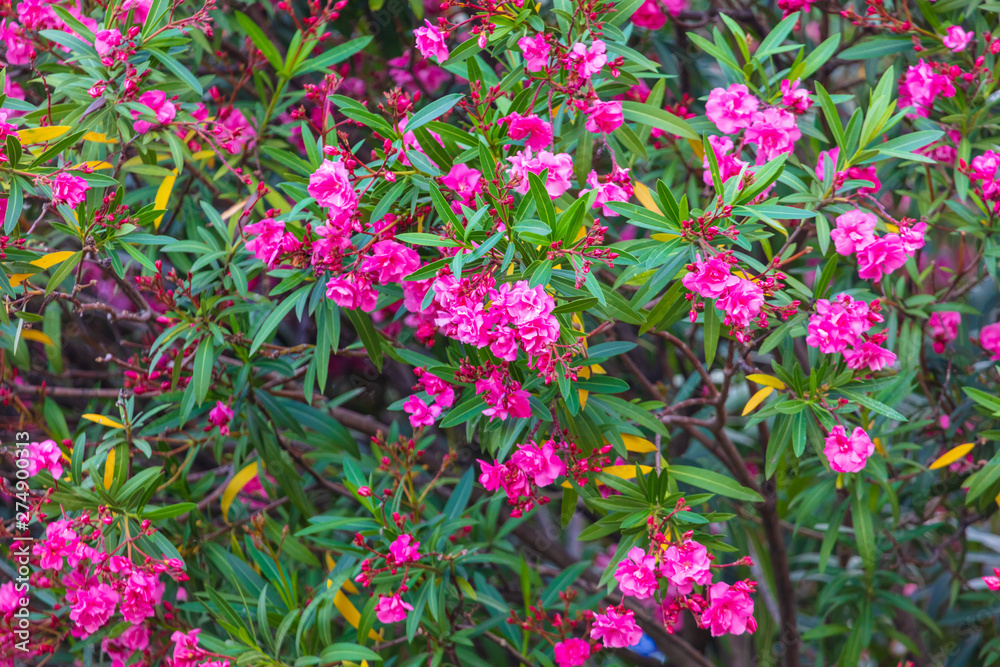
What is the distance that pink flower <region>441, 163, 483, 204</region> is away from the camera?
1371 mm

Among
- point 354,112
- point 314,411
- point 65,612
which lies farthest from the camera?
point 314,411

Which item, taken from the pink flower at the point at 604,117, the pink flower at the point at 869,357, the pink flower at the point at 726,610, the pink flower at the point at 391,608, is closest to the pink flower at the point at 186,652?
the pink flower at the point at 391,608

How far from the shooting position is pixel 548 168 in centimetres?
134

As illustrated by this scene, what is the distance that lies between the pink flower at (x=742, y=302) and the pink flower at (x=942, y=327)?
1.03 metres

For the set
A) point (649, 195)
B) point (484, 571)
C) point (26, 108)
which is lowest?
point (484, 571)

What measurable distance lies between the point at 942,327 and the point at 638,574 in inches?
46.8

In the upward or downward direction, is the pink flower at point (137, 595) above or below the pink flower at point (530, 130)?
below

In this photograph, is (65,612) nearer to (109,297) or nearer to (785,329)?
(109,297)

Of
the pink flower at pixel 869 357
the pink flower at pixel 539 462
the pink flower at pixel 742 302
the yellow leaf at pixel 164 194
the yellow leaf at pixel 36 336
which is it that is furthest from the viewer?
the yellow leaf at pixel 36 336

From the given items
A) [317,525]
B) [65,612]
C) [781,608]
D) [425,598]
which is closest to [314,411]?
[317,525]

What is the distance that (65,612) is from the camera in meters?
1.74

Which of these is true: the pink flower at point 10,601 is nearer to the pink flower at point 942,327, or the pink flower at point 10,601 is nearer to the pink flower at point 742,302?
the pink flower at point 742,302

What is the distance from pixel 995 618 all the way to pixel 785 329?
5.62 feet

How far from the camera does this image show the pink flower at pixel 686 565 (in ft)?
4.20
